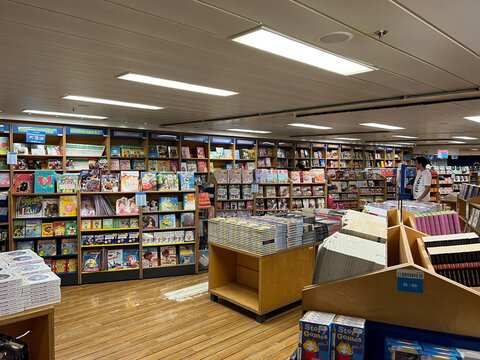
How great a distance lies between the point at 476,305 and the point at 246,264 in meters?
3.61

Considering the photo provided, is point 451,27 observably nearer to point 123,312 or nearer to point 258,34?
point 258,34

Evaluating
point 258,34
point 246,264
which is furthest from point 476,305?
point 246,264

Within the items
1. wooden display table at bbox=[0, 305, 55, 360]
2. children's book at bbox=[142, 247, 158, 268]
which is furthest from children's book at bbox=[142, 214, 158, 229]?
wooden display table at bbox=[0, 305, 55, 360]

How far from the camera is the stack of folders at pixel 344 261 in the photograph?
1.66 m

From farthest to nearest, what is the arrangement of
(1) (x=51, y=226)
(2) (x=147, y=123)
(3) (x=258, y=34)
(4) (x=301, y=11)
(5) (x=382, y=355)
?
(2) (x=147, y=123) → (1) (x=51, y=226) → (3) (x=258, y=34) → (4) (x=301, y=11) → (5) (x=382, y=355)

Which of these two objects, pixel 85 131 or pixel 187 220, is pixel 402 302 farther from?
pixel 85 131

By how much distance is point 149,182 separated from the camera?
6023mm

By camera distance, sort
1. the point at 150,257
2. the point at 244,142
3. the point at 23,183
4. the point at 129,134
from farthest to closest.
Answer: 1. the point at 244,142
2. the point at 129,134
3. the point at 150,257
4. the point at 23,183

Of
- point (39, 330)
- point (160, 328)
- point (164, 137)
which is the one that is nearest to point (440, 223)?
point (160, 328)

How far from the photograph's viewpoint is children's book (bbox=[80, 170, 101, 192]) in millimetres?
5680

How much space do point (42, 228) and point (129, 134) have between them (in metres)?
3.38

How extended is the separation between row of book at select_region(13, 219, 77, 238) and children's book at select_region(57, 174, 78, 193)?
0.53 metres

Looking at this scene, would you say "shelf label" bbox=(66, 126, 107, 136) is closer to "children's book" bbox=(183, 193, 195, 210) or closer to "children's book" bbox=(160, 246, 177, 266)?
"children's book" bbox=(183, 193, 195, 210)

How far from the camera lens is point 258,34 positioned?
2498 millimetres
